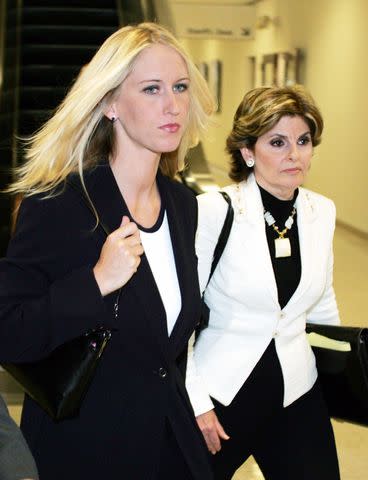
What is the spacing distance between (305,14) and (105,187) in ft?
43.0

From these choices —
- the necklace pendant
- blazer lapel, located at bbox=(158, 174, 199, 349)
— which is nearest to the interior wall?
the necklace pendant

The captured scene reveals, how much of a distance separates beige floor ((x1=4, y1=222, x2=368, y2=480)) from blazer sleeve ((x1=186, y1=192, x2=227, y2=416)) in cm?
168

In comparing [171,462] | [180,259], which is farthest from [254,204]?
[171,462]

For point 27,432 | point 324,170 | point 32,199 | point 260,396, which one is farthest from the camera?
point 324,170

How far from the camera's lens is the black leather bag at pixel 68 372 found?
1.85 metres

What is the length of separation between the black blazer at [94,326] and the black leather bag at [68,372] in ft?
0.16

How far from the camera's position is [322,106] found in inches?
532

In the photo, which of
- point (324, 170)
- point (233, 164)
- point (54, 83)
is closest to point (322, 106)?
point (324, 170)

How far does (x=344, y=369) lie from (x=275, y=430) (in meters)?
0.30

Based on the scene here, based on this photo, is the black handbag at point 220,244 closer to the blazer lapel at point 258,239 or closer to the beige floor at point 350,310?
the blazer lapel at point 258,239

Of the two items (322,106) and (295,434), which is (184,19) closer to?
(322,106)

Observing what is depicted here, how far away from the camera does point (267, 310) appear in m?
2.52

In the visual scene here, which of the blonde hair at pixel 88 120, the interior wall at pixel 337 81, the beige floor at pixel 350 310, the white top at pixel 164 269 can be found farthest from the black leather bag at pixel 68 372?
the interior wall at pixel 337 81

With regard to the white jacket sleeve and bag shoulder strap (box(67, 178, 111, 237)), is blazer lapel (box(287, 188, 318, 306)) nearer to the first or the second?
the white jacket sleeve
